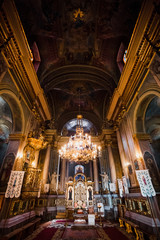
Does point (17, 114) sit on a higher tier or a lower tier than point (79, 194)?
higher

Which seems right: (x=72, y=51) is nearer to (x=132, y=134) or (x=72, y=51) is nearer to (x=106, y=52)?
(x=106, y=52)

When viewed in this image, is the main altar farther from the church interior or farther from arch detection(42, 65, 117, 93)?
arch detection(42, 65, 117, 93)

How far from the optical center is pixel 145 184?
5086 mm

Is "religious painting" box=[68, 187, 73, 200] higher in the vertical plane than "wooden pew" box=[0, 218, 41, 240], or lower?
higher

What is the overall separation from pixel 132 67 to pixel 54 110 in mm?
10000

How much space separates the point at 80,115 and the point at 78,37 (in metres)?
6.21

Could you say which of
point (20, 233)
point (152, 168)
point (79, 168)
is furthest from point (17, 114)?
point (79, 168)

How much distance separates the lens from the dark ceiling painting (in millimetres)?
7008

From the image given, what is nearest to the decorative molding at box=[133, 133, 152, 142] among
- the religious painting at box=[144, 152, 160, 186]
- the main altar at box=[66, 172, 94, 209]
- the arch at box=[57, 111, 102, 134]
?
the religious painting at box=[144, 152, 160, 186]

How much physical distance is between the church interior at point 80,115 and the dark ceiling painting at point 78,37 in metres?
0.05

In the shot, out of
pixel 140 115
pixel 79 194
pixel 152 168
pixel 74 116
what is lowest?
pixel 79 194

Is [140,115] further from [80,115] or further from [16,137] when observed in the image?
[16,137]

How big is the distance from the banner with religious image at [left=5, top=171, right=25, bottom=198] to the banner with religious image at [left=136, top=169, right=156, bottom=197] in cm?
575

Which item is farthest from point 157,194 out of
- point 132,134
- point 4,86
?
point 4,86
